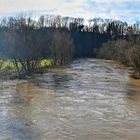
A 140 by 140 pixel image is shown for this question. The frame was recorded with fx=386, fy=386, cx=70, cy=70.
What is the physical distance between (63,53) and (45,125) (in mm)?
56341

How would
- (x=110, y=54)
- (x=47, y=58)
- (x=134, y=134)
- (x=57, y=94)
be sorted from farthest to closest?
(x=110, y=54)
(x=47, y=58)
(x=57, y=94)
(x=134, y=134)

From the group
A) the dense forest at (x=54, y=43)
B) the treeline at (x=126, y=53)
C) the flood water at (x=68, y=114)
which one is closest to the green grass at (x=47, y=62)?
the dense forest at (x=54, y=43)

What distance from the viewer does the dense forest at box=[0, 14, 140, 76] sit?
47.0 m

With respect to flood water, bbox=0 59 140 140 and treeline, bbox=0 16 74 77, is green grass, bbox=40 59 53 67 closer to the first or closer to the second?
treeline, bbox=0 16 74 77

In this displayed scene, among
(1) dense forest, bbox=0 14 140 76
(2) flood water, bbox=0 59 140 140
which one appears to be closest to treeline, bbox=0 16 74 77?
(1) dense forest, bbox=0 14 140 76

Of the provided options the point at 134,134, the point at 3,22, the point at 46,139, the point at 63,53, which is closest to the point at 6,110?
the point at 46,139

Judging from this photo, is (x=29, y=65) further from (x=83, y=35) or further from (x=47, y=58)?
(x=83, y=35)

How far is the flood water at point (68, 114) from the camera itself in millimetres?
16516

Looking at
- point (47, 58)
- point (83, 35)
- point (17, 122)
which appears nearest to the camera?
point (17, 122)

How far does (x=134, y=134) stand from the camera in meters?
17.0

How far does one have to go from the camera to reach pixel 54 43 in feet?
228

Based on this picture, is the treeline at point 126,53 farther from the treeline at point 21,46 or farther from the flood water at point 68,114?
the flood water at point 68,114

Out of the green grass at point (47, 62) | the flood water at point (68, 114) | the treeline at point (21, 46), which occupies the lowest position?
the green grass at point (47, 62)

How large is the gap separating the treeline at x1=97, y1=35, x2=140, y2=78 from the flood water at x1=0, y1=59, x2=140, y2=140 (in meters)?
17.8
